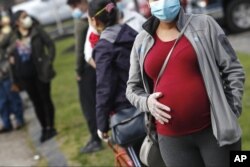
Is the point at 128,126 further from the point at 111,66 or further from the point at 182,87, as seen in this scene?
the point at 182,87

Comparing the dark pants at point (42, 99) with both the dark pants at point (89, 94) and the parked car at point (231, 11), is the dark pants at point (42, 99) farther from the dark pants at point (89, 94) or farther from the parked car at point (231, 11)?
the parked car at point (231, 11)

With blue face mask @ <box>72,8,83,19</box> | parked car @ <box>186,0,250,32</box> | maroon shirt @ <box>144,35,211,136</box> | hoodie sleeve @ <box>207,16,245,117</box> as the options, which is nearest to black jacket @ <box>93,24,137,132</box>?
maroon shirt @ <box>144,35,211,136</box>

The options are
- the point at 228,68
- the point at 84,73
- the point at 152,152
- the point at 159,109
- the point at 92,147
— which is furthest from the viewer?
the point at 92,147

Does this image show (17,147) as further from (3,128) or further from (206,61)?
(206,61)

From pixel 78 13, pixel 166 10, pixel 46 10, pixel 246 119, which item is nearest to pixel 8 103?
pixel 78 13

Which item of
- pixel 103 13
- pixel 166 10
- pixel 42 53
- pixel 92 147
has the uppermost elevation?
pixel 166 10

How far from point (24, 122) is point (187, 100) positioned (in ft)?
21.0

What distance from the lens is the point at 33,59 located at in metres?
7.21

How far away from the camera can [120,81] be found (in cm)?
417

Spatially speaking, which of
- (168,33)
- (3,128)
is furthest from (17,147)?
(168,33)

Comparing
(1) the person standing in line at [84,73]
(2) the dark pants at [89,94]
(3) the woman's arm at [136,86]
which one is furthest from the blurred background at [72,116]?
(3) the woman's arm at [136,86]

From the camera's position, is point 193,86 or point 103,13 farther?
point 103,13

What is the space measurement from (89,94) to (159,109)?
3.28 m

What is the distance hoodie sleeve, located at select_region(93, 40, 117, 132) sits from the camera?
159 inches
